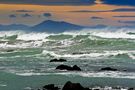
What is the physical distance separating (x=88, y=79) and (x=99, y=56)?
2490 cm

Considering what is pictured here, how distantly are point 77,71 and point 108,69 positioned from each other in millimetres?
2477

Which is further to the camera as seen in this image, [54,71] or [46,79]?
[54,71]

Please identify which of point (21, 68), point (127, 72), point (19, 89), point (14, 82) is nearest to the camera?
point (19, 89)

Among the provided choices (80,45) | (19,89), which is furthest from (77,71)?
(80,45)

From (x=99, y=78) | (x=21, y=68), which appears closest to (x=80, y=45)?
(x=21, y=68)

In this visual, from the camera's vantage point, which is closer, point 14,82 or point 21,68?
point 14,82

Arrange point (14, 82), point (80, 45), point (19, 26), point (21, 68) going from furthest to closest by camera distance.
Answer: point (19, 26), point (80, 45), point (21, 68), point (14, 82)

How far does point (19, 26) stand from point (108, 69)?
14076cm

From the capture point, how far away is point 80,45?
80688 millimetres

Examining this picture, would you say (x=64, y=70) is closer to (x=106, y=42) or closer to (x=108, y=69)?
(x=108, y=69)

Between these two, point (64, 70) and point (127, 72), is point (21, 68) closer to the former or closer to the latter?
point (64, 70)

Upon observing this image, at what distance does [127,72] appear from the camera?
36500 millimetres

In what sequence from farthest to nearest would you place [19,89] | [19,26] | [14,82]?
[19,26], [14,82], [19,89]

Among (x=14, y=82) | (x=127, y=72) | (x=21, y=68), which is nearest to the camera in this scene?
(x=14, y=82)
